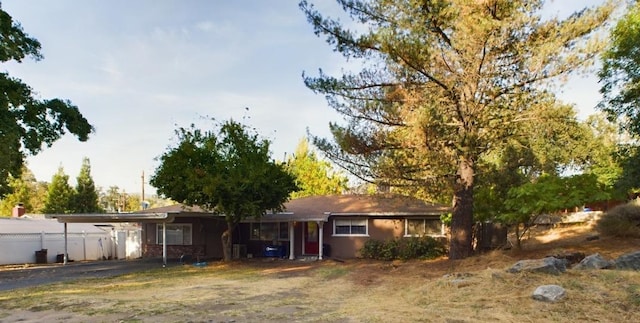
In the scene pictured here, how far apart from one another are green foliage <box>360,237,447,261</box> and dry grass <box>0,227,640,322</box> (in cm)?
342

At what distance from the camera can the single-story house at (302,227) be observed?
19.8m

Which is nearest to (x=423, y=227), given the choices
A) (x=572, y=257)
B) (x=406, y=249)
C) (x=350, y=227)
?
(x=406, y=249)

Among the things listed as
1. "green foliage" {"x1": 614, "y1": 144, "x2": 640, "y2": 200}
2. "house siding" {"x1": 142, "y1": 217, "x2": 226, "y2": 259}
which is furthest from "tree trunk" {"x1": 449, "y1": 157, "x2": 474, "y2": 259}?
"house siding" {"x1": 142, "y1": 217, "x2": 226, "y2": 259}

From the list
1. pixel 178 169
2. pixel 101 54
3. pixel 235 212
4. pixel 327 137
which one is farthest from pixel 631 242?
pixel 101 54

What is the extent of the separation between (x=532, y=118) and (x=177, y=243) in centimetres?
1773

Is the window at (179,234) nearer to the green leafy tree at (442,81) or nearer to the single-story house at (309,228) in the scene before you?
the single-story house at (309,228)

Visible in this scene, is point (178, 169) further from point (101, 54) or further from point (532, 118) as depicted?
point (532, 118)

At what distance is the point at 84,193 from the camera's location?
34.9 metres

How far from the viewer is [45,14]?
45.8ft

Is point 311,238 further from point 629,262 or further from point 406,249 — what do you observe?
point 629,262

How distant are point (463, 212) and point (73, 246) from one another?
1998 cm

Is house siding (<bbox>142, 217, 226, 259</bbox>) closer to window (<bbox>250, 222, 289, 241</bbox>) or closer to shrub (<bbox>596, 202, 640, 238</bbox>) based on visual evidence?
window (<bbox>250, 222, 289, 241</bbox>)

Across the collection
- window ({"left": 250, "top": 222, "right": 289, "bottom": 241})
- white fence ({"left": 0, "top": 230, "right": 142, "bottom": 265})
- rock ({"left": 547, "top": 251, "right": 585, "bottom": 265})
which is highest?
rock ({"left": 547, "top": 251, "right": 585, "bottom": 265})

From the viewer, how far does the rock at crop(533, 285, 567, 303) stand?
788cm
